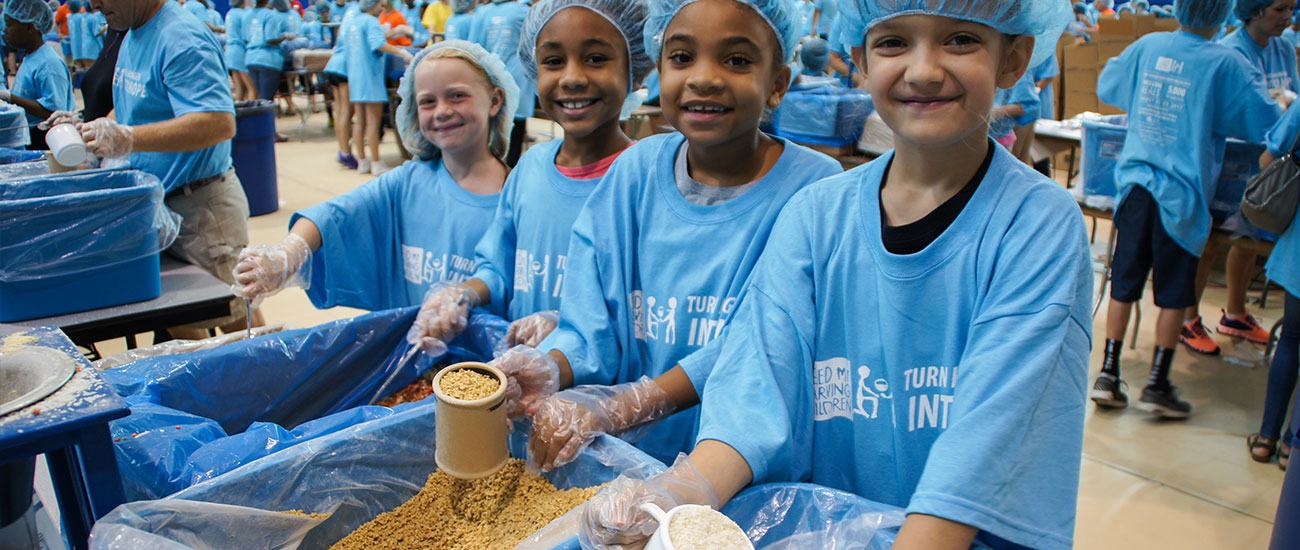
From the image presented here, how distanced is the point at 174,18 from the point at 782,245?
2466mm

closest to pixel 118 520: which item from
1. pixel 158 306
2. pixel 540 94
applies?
pixel 540 94

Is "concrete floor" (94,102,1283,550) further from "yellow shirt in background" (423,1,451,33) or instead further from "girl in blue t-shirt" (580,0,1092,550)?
"yellow shirt in background" (423,1,451,33)

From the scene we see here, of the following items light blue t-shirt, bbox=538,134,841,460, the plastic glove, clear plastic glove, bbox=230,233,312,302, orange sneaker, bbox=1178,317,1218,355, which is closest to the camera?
light blue t-shirt, bbox=538,134,841,460

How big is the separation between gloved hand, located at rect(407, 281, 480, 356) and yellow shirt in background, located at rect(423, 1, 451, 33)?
9.89m

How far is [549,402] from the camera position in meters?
1.31

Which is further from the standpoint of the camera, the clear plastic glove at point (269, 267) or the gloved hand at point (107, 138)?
the gloved hand at point (107, 138)

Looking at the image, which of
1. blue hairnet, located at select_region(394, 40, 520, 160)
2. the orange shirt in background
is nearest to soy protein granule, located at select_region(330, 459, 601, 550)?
blue hairnet, located at select_region(394, 40, 520, 160)

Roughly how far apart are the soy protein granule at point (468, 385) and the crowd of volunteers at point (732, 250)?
4.5 inches

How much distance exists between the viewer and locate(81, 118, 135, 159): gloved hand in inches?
95.7

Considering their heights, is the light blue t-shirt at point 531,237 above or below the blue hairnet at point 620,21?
below

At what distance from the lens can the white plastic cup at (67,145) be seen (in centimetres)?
227

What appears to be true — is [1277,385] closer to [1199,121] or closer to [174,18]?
[1199,121]

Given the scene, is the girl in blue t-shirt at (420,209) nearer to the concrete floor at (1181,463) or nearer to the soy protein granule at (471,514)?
the soy protein granule at (471,514)

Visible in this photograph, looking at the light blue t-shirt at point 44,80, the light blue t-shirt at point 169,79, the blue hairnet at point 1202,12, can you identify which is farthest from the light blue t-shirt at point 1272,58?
the light blue t-shirt at point 44,80
